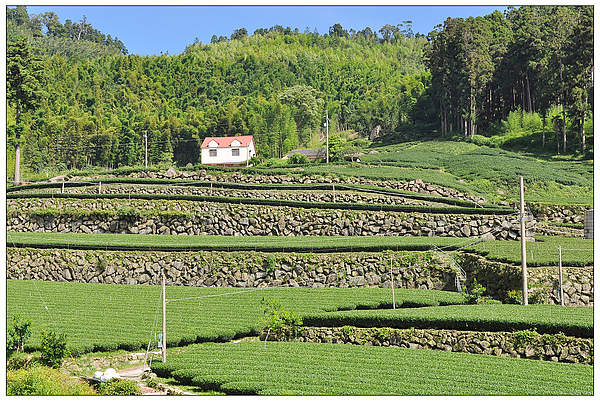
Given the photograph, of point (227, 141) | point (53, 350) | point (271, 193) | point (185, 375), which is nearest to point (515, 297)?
point (185, 375)

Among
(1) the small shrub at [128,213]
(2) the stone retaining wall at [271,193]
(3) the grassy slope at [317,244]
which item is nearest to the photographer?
(3) the grassy slope at [317,244]

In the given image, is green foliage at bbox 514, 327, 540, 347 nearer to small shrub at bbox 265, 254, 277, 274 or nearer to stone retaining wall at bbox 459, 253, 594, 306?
stone retaining wall at bbox 459, 253, 594, 306

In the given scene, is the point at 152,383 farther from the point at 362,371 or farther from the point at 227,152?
the point at 227,152

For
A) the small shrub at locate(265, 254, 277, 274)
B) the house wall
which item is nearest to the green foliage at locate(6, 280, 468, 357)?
the small shrub at locate(265, 254, 277, 274)

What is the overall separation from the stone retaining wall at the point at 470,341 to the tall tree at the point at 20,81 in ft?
117

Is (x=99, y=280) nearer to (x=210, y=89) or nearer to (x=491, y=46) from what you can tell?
(x=491, y=46)

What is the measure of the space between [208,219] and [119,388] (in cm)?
2175

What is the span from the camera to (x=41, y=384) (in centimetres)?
1947

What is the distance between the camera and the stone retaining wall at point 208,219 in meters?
40.3

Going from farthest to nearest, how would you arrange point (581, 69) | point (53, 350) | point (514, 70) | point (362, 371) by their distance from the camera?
point (514, 70), point (581, 69), point (53, 350), point (362, 371)

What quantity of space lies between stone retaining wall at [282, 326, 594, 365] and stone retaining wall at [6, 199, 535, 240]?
14.6m

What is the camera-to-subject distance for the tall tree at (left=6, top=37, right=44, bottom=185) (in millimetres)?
51719

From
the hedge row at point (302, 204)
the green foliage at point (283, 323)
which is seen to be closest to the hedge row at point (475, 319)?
the green foliage at point (283, 323)

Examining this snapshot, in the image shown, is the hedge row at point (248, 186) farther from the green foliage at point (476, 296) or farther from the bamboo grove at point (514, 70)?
the bamboo grove at point (514, 70)
